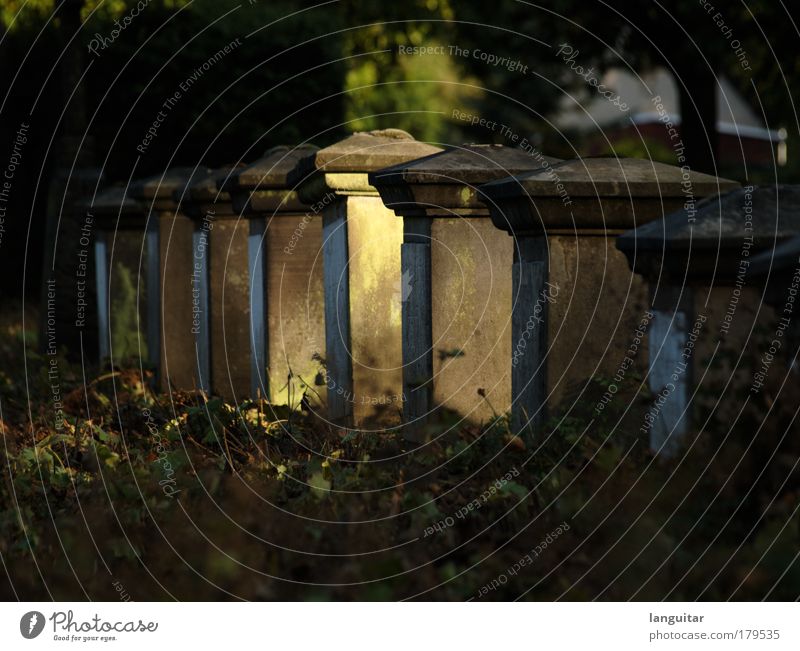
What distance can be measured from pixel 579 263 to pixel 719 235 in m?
1.92

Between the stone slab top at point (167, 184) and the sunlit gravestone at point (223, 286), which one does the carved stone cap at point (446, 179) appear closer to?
the sunlit gravestone at point (223, 286)

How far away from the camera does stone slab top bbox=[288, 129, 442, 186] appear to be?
26.5 feet

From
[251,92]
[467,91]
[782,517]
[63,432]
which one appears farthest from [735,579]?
[467,91]

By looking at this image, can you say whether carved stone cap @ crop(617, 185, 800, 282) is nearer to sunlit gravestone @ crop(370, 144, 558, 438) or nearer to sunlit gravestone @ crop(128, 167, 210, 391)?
sunlit gravestone @ crop(370, 144, 558, 438)

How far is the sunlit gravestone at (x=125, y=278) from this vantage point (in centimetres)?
1280

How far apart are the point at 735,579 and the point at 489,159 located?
3.88m

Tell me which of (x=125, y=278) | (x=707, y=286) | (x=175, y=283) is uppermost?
(x=125, y=278)

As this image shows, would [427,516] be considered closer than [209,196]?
Yes

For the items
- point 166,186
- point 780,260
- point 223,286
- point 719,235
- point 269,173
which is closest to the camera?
point 780,260

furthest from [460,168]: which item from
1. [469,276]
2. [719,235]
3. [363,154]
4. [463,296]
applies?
[719,235]

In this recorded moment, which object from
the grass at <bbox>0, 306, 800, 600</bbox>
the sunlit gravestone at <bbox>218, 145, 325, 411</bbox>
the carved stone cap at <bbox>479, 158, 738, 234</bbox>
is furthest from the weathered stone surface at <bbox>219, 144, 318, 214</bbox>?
the carved stone cap at <bbox>479, 158, 738, 234</bbox>

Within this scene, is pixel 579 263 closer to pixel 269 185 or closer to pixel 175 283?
pixel 269 185

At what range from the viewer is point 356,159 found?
809 centimetres

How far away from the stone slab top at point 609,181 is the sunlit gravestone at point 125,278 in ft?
21.9
